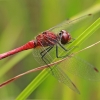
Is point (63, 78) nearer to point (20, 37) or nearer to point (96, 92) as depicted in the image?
point (96, 92)

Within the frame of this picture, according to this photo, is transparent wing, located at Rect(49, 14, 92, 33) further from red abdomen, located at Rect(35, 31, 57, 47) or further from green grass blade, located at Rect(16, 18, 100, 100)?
green grass blade, located at Rect(16, 18, 100, 100)

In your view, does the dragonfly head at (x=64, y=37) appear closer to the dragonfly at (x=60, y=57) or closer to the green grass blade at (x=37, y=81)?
the dragonfly at (x=60, y=57)

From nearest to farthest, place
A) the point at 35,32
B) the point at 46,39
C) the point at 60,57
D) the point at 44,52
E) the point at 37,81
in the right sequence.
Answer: the point at 37,81
the point at 60,57
the point at 44,52
the point at 46,39
the point at 35,32

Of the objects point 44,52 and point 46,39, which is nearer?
point 44,52

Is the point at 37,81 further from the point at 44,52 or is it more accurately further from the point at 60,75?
the point at 44,52

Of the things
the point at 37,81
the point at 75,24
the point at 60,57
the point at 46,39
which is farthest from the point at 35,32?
the point at 37,81

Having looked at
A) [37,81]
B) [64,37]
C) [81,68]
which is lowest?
[81,68]

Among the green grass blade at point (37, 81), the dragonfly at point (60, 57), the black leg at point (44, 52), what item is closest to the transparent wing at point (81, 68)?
the dragonfly at point (60, 57)
